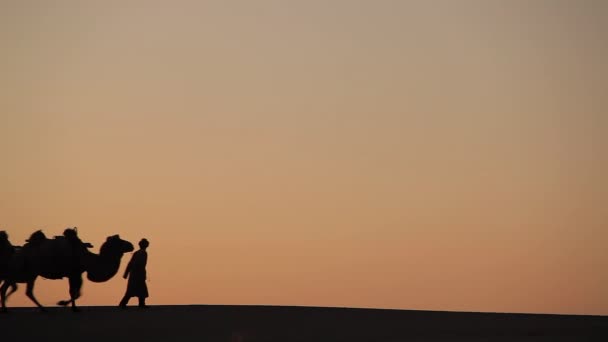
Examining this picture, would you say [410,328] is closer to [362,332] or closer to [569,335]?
[362,332]

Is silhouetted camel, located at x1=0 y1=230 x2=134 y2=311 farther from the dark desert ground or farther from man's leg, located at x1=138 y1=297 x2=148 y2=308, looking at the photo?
man's leg, located at x1=138 y1=297 x2=148 y2=308

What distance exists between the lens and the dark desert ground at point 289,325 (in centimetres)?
2322

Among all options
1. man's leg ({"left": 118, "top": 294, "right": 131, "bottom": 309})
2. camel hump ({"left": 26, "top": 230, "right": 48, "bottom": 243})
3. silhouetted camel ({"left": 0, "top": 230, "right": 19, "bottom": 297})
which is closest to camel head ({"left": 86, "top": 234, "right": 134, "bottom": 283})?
man's leg ({"left": 118, "top": 294, "right": 131, "bottom": 309})

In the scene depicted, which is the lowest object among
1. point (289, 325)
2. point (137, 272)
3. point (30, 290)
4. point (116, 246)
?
point (289, 325)

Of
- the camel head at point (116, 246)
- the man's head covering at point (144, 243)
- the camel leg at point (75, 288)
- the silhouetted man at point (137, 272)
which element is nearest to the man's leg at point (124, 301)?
the silhouetted man at point (137, 272)

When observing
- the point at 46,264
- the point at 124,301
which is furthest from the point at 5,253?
the point at 124,301

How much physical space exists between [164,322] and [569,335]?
844 centimetres

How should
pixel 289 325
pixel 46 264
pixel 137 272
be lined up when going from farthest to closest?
pixel 137 272 < pixel 46 264 < pixel 289 325

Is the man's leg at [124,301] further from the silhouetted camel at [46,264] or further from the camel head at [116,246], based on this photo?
the silhouetted camel at [46,264]

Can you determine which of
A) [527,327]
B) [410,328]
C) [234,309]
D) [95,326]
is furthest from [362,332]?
[234,309]

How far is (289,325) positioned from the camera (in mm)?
26219

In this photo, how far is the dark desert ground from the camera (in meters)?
23.2

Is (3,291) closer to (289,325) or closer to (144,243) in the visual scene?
(144,243)

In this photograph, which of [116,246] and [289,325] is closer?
[289,325]
